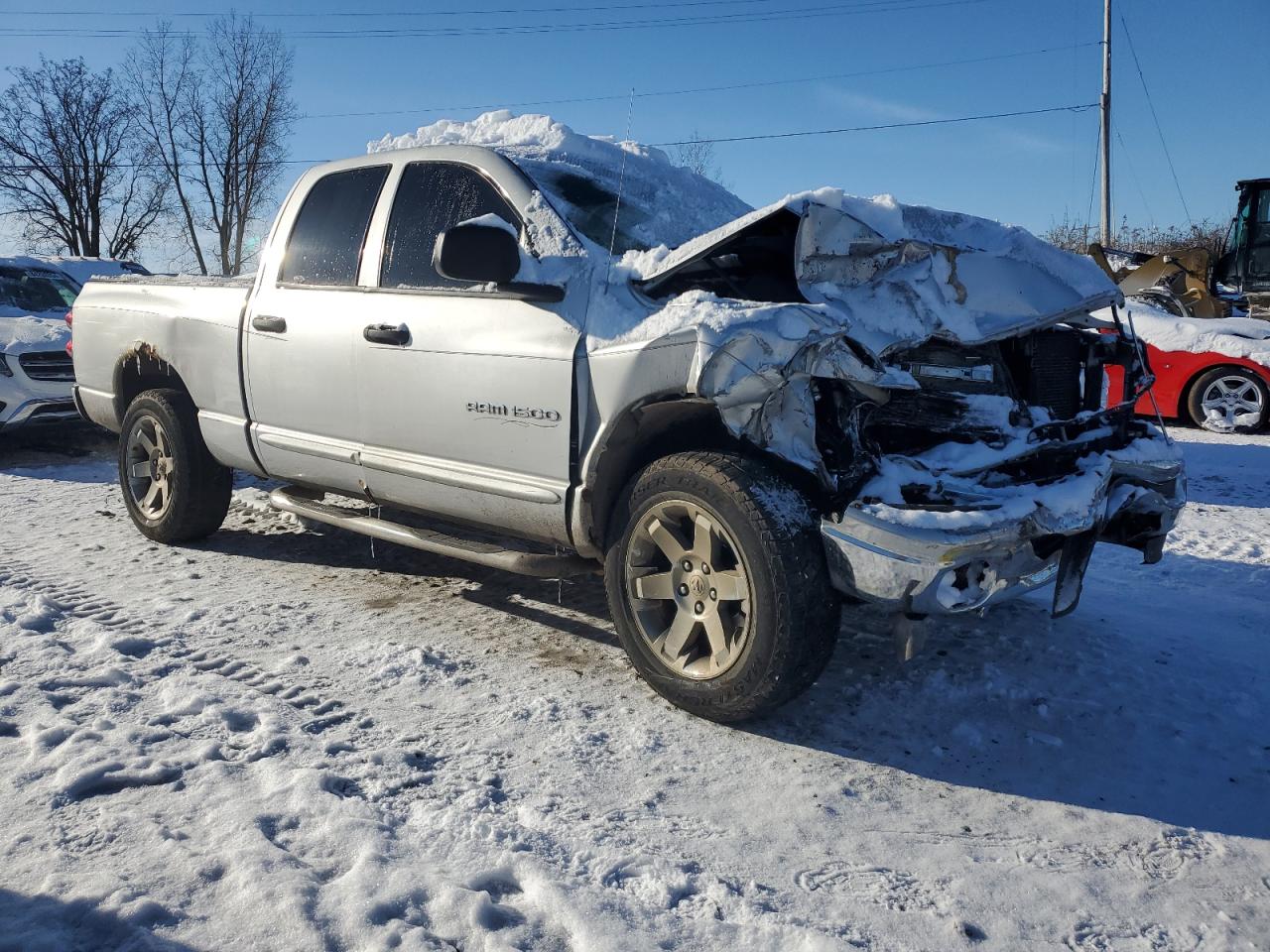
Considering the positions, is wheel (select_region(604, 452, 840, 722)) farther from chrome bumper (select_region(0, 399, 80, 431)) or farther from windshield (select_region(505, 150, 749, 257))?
chrome bumper (select_region(0, 399, 80, 431))

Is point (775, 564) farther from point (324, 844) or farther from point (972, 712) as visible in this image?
point (324, 844)

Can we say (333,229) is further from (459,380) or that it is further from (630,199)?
(630,199)

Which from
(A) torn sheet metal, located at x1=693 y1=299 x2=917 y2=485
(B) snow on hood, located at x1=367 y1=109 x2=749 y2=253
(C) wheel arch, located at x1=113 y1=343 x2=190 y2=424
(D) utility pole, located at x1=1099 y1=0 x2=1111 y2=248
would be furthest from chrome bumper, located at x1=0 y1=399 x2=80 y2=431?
(D) utility pole, located at x1=1099 y1=0 x2=1111 y2=248

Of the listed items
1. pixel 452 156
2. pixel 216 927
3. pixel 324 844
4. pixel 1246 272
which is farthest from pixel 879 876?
pixel 1246 272

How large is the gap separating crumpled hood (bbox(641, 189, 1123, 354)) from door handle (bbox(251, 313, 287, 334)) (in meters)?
1.93

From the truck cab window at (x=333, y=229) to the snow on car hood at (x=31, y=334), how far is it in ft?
15.7

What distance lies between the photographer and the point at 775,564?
9.19ft

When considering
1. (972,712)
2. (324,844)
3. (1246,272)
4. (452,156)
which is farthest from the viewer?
(1246,272)

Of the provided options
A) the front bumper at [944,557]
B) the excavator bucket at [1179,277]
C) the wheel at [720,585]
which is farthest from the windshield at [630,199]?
the excavator bucket at [1179,277]

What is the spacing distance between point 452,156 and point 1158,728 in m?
3.41

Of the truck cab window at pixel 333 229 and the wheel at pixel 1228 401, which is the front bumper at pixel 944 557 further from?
the wheel at pixel 1228 401

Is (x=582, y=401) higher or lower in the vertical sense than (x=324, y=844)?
higher

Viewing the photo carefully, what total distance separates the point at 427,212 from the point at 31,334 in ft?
19.5

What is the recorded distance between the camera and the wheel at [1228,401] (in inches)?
369
